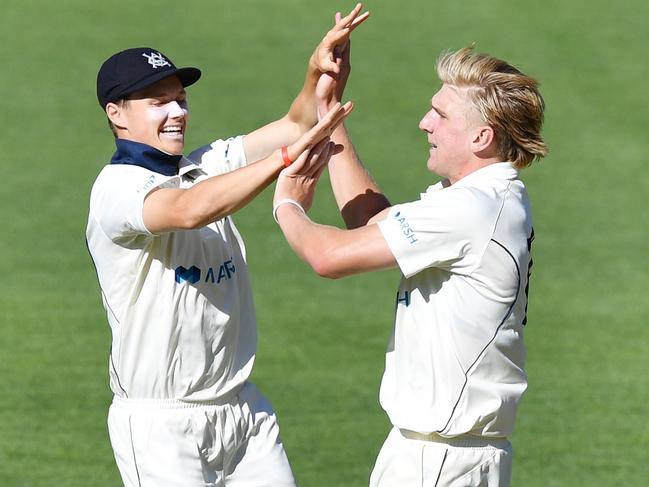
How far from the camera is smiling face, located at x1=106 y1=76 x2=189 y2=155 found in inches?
218

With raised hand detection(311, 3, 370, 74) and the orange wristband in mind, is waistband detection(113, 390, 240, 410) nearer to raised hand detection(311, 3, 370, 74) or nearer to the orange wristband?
the orange wristband

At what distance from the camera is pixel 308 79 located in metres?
5.87

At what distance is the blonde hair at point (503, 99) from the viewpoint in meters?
4.96

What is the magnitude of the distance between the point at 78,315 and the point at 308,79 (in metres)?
5.41

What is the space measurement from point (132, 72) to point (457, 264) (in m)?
1.67

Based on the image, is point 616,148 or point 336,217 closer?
point 336,217

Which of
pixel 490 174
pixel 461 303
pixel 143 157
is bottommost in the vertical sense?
pixel 461 303

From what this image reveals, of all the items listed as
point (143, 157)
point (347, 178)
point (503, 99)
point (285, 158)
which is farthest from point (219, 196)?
point (503, 99)

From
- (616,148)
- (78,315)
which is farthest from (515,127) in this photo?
(616,148)

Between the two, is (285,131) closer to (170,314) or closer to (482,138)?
(170,314)

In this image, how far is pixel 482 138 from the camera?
5016 mm

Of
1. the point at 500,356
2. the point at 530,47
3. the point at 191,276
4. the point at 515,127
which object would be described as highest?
the point at 530,47

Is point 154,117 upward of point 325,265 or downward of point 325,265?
upward

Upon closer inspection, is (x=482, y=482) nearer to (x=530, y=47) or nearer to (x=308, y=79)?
(x=308, y=79)
